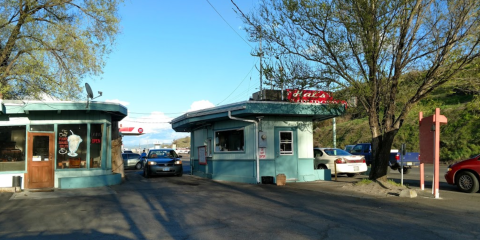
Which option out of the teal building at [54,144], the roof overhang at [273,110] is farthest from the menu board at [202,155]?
the teal building at [54,144]

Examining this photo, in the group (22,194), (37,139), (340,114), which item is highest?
(340,114)

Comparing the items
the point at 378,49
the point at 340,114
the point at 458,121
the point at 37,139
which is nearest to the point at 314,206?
the point at 378,49

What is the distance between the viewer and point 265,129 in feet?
53.6

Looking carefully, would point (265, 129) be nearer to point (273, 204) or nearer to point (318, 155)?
point (318, 155)


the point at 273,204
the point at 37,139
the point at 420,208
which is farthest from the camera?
the point at 37,139

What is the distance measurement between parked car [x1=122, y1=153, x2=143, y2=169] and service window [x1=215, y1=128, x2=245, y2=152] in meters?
14.5

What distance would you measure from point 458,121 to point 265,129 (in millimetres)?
20425

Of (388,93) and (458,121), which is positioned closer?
(388,93)

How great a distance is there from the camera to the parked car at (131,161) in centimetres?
→ 3028

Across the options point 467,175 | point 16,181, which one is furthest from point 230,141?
point 467,175

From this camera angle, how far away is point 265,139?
16188mm

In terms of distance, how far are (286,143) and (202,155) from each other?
16.9ft

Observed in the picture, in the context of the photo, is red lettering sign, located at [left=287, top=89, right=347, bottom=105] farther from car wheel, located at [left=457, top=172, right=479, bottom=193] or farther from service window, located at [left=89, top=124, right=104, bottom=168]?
service window, located at [left=89, top=124, right=104, bottom=168]

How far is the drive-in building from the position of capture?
15.8 meters
